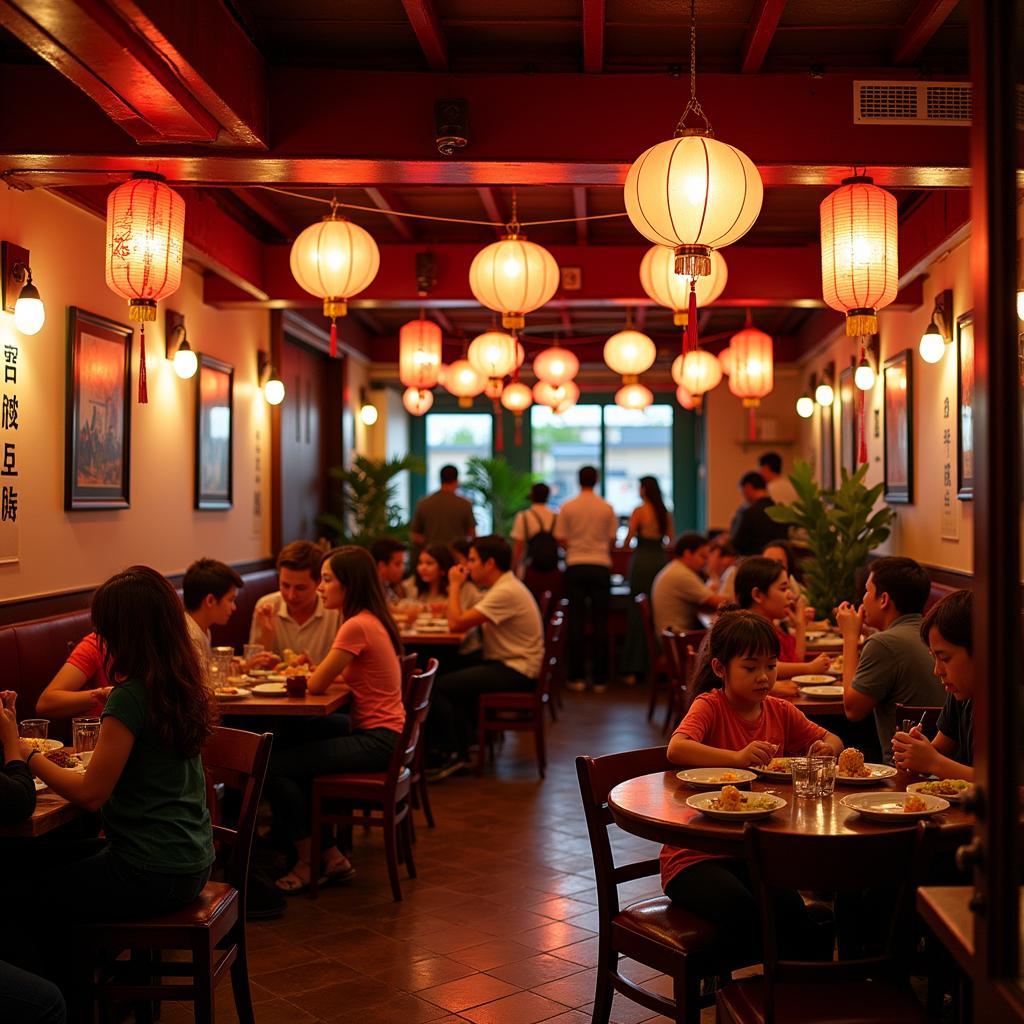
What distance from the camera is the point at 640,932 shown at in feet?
9.66

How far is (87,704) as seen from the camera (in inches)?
165

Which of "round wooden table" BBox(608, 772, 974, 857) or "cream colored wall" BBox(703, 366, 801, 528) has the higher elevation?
"cream colored wall" BBox(703, 366, 801, 528)

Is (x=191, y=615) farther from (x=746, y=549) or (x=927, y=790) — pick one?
(x=746, y=549)

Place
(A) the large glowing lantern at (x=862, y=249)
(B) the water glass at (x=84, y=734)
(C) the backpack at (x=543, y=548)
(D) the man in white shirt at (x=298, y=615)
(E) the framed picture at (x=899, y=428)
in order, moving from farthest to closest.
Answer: (C) the backpack at (x=543, y=548) < (E) the framed picture at (x=899, y=428) < (D) the man in white shirt at (x=298, y=615) < (A) the large glowing lantern at (x=862, y=249) < (B) the water glass at (x=84, y=734)

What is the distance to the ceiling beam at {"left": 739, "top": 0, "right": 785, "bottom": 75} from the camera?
442cm

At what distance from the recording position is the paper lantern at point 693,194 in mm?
4055

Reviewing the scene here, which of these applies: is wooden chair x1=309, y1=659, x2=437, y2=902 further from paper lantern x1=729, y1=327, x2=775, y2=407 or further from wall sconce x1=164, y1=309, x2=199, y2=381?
paper lantern x1=729, y1=327, x2=775, y2=407

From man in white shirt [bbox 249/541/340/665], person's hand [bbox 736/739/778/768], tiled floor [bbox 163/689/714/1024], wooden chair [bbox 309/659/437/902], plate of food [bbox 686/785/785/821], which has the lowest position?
tiled floor [bbox 163/689/714/1024]

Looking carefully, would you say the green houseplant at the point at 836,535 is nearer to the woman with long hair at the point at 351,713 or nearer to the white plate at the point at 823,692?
the white plate at the point at 823,692

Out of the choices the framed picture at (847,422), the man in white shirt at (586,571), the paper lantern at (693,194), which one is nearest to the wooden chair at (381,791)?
the paper lantern at (693,194)

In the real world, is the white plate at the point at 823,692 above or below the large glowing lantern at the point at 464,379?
below

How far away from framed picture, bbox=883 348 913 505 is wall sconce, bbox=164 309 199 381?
497cm

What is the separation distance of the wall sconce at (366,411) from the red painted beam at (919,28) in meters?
8.96

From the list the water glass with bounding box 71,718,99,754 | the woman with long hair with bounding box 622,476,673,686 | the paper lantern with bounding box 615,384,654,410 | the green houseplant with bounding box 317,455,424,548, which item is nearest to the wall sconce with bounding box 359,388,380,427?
the green houseplant with bounding box 317,455,424,548
